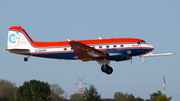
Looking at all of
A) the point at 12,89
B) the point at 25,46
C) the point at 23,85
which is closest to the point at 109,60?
the point at 25,46

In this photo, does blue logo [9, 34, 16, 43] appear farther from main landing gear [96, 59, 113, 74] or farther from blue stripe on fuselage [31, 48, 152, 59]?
main landing gear [96, 59, 113, 74]

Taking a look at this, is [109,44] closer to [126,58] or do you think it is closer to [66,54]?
[126,58]

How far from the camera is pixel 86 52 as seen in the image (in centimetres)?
3369

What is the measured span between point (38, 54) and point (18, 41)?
12.3 feet

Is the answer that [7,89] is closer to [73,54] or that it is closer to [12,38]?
[12,38]

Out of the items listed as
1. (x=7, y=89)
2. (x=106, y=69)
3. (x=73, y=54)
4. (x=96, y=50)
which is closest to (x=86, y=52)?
(x=96, y=50)

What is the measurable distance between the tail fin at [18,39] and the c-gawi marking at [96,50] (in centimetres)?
60

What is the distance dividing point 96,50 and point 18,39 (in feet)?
37.9

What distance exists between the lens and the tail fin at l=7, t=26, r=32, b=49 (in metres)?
38.5

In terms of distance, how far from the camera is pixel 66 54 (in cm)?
3588

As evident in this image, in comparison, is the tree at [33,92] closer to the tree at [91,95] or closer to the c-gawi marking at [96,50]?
the tree at [91,95]

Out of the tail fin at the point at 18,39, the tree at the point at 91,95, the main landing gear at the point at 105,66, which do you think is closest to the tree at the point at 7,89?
the tree at the point at 91,95

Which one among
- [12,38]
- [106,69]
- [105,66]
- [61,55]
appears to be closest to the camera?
[106,69]

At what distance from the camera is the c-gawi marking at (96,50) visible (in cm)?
3403
